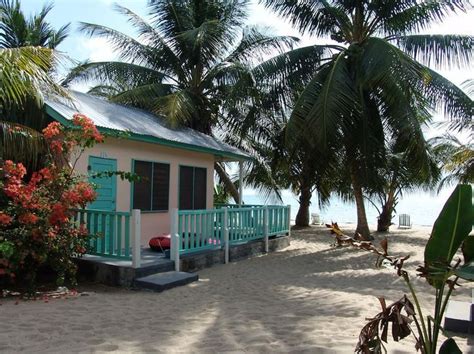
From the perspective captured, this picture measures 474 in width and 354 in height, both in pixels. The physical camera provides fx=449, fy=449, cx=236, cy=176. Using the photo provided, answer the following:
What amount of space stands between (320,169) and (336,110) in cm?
298

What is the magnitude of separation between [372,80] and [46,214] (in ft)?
29.2

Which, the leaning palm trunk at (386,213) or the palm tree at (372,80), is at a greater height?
the palm tree at (372,80)

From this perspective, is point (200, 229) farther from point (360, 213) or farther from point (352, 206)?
point (352, 206)

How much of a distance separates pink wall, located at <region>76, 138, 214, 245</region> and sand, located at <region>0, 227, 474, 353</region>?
2415mm

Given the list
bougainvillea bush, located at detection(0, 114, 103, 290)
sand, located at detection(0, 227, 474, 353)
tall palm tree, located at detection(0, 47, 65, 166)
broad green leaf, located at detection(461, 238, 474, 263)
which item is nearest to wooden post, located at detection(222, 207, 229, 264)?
sand, located at detection(0, 227, 474, 353)

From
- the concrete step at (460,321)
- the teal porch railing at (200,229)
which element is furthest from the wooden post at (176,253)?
the concrete step at (460,321)

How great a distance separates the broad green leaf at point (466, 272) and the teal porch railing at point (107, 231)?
236 inches

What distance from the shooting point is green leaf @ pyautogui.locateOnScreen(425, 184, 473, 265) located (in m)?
3.24

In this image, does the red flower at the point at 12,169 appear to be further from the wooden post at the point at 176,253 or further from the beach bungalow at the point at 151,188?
the wooden post at the point at 176,253

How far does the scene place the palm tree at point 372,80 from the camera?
471 inches

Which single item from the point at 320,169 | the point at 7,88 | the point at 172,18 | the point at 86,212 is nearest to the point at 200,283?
the point at 86,212

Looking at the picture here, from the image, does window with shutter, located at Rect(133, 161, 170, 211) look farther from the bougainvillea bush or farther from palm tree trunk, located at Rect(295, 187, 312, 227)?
palm tree trunk, located at Rect(295, 187, 312, 227)

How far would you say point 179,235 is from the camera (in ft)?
29.3

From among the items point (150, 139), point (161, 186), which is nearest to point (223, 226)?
point (161, 186)
